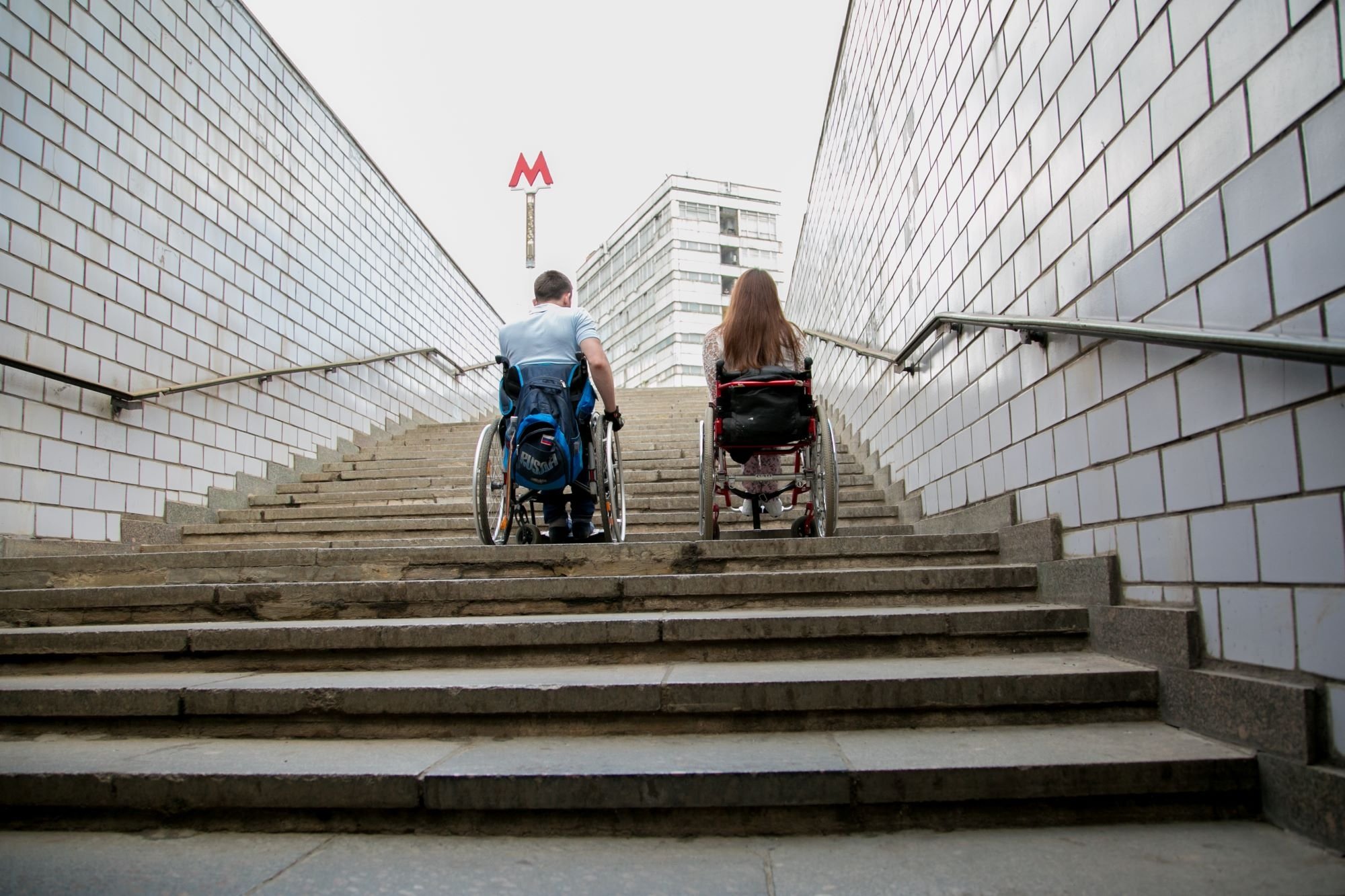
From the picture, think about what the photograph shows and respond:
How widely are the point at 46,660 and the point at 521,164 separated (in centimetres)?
950

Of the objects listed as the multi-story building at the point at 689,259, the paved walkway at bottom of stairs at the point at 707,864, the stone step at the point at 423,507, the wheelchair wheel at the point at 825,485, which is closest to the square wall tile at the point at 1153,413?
the paved walkway at bottom of stairs at the point at 707,864

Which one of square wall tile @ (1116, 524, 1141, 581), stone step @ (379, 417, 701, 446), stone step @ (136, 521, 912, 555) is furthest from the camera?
stone step @ (379, 417, 701, 446)

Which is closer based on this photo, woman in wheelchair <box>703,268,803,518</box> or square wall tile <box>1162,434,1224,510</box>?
square wall tile <box>1162,434,1224,510</box>

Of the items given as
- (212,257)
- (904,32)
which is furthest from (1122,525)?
(212,257)

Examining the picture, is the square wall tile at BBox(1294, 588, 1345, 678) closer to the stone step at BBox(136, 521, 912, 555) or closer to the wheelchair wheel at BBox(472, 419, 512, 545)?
the stone step at BBox(136, 521, 912, 555)

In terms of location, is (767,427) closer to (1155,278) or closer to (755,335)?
(755,335)

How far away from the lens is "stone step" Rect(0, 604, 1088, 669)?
7.66 ft

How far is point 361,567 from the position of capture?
3119 mm

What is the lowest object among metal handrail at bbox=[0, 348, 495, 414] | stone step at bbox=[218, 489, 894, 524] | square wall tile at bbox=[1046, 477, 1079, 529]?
square wall tile at bbox=[1046, 477, 1079, 529]

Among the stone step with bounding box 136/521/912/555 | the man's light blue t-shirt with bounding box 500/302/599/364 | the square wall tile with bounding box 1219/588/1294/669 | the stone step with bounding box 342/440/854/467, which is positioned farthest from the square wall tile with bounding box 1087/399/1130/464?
the stone step with bounding box 342/440/854/467

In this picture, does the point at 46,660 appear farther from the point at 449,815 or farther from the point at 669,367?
the point at 669,367

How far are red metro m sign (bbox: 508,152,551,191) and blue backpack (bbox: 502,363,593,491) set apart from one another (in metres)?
8.09

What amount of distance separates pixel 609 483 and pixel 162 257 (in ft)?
10.2

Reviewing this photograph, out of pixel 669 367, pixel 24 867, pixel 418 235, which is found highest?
pixel 669 367
